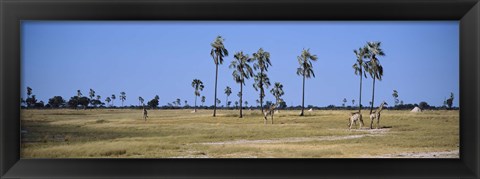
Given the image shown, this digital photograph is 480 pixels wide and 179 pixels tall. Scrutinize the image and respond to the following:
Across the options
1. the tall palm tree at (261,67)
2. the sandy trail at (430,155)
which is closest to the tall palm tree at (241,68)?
the tall palm tree at (261,67)

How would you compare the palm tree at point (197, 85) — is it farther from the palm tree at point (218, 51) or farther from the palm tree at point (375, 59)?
the palm tree at point (375, 59)

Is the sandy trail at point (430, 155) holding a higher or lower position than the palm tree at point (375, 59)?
lower

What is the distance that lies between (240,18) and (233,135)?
171 centimetres

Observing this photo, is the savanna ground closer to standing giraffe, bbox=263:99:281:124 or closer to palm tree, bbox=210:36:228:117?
standing giraffe, bbox=263:99:281:124

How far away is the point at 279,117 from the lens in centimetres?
629

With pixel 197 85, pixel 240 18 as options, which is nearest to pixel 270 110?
pixel 197 85

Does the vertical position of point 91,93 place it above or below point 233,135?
above

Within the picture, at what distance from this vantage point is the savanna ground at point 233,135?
221 inches

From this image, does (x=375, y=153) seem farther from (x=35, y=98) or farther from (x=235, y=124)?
(x=35, y=98)

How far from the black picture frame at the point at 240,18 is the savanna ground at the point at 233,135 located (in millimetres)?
412

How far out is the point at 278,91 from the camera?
6.13 meters

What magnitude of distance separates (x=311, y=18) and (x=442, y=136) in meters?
2.15

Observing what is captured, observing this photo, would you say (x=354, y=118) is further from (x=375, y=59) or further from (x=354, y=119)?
(x=375, y=59)

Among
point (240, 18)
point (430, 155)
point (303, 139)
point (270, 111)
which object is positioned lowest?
point (430, 155)
